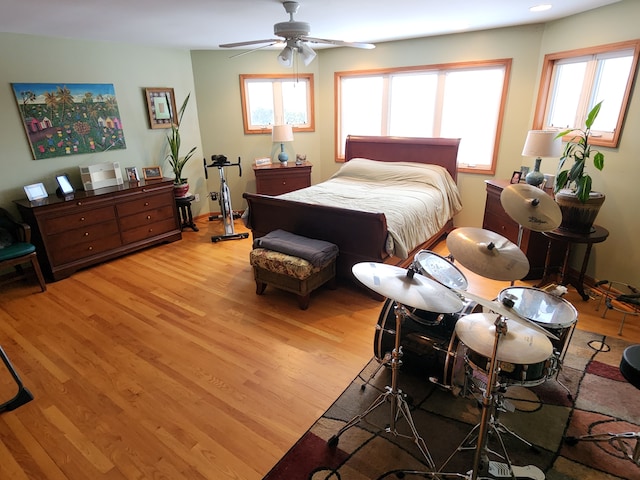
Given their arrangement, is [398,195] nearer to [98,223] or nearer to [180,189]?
[180,189]

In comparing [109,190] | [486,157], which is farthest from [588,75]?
[109,190]

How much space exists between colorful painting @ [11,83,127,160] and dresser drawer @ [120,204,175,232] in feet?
2.97

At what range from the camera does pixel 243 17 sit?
3164 millimetres

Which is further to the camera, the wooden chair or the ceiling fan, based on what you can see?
the wooden chair

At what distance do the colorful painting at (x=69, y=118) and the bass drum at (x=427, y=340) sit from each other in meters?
4.00

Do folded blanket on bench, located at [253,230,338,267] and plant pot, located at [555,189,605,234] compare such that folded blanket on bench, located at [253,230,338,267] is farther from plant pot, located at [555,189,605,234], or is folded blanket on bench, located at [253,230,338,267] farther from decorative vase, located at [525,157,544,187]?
decorative vase, located at [525,157,544,187]

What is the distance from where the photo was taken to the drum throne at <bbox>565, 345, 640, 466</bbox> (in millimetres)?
1521

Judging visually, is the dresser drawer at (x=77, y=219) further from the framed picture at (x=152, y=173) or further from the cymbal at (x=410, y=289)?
the cymbal at (x=410, y=289)

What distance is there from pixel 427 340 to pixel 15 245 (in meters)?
3.67

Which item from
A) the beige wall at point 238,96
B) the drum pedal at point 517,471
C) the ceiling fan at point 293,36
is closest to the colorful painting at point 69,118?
the beige wall at point 238,96

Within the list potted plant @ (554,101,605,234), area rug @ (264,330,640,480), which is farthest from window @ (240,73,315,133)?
area rug @ (264,330,640,480)

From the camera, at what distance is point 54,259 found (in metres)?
3.58

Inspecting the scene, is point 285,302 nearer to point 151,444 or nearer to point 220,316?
point 220,316

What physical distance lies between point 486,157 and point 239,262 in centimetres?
335
